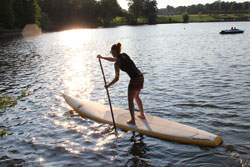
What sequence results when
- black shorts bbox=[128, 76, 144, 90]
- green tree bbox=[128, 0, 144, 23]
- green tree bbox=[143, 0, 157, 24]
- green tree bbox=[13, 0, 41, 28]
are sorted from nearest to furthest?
1. black shorts bbox=[128, 76, 144, 90]
2. green tree bbox=[13, 0, 41, 28]
3. green tree bbox=[143, 0, 157, 24]
4. green tree bbox=[128, 0, 144, 23]

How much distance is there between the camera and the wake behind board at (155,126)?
7.53 m

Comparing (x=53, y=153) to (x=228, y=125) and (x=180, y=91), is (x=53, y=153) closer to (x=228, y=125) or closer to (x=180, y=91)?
(x=228, y=125)

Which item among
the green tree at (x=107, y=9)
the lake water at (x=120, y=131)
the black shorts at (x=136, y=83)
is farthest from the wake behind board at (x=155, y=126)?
the green tree at (x=107, y=9)

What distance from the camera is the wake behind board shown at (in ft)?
24.7

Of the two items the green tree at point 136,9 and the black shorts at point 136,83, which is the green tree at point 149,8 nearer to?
the green tree at point 136,9

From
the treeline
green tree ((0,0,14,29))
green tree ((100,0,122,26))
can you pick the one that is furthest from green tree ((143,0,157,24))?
green tree ((0,0,14,29))

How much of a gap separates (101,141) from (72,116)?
2.94 m

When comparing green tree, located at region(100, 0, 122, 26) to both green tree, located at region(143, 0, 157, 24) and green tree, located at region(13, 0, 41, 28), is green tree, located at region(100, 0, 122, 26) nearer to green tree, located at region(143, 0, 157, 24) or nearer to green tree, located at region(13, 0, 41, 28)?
green tree, located at region(143, 0, 157, 24)

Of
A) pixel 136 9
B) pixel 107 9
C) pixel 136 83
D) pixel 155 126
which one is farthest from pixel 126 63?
pixel 136 9

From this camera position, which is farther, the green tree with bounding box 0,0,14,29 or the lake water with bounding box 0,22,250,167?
the green tree with bounding box 0,0,14,29

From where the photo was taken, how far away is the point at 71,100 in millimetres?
11945

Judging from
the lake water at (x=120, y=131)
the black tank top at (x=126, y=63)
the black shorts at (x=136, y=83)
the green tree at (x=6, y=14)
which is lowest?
the lake water at (x=120, y=131)

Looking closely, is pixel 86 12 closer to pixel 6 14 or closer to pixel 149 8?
pixel 149 8

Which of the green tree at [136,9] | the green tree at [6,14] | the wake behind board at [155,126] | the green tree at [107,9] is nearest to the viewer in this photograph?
the wake behind board at [155,126]
